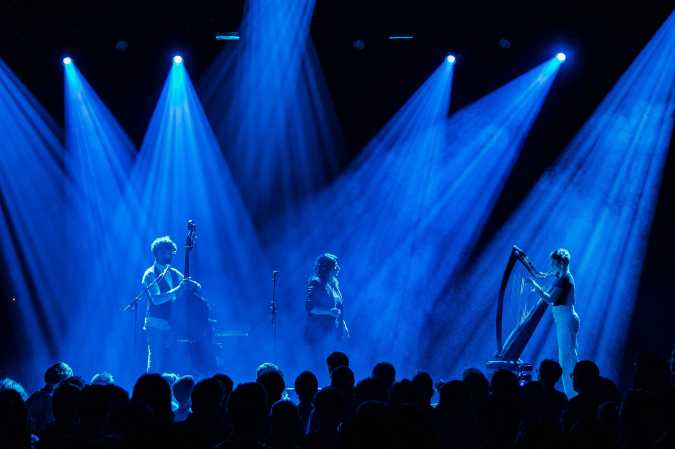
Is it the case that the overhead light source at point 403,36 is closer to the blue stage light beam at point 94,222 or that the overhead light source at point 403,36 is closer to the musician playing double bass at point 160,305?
the blue stage light beam at point 94,222

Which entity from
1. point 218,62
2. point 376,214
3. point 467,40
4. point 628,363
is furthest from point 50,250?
point 628,363

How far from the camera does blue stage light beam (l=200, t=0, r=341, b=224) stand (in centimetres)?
1215

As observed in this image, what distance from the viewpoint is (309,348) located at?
8953mm

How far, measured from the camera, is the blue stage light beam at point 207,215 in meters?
12.6

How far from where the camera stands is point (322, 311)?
8.77 metres

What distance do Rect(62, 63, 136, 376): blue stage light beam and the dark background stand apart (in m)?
0.27

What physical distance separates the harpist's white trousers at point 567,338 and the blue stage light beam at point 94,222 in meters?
6.96

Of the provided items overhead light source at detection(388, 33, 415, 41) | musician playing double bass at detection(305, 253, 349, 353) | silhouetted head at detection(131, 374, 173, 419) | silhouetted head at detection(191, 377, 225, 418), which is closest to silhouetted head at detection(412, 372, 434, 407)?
silhouetted head at detection(191, 377, 225, 418)

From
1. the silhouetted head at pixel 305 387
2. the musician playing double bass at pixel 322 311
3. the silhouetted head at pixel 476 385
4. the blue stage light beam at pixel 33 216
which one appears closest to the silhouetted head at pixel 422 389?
the silhouetted head at pixel 476 385

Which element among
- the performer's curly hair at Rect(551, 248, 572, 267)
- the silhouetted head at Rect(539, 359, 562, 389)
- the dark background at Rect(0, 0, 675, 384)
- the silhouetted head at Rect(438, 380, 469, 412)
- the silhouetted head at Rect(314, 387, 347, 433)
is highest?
the dark background at Rect(0, 0, 675, 384)

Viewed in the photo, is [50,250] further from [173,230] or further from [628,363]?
[628,363]

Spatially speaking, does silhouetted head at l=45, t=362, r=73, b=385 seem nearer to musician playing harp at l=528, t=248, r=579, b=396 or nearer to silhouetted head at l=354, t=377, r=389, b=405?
silhouetted head at l=354, t=377, r=389, b=405

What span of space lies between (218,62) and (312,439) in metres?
9.51

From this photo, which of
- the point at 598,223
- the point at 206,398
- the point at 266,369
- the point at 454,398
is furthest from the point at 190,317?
the point at 598,223
